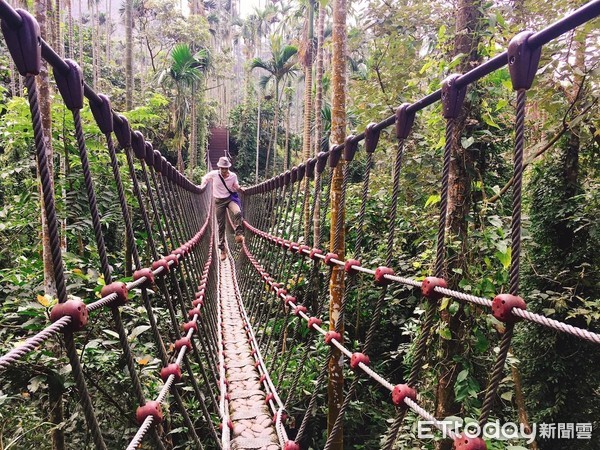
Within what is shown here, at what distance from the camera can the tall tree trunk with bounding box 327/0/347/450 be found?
2176 mm

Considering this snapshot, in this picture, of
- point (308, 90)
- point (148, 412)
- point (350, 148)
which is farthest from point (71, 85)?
point (308, 90)

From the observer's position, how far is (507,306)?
2.35 ft

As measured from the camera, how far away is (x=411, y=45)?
315cm

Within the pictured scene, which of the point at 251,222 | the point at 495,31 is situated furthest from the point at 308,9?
the point at 495,31

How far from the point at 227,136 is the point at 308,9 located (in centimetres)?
1276

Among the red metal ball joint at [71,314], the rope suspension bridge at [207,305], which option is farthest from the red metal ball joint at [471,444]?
the red metal ball joint at [71,314]

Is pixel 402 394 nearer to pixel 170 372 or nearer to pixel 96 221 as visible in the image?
pixel 170 372

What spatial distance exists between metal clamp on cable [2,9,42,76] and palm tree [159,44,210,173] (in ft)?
35.3

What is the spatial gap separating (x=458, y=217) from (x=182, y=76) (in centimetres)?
1023

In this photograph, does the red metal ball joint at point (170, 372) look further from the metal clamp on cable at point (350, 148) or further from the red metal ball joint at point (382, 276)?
the metal clamp on cable at point (350, 148)

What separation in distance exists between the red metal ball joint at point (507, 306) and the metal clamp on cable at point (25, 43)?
838 mm

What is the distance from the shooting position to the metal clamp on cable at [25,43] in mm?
640

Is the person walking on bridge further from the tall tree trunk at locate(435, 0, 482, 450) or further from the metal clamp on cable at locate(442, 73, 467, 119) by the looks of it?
the metal clamp on cable at locate(442, 73, 467, 119)

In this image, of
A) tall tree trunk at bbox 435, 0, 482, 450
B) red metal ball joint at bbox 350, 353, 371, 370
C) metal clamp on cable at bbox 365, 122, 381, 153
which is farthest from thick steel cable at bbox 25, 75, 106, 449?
tall tree trunk at bbox 435, 0, 482, 450
